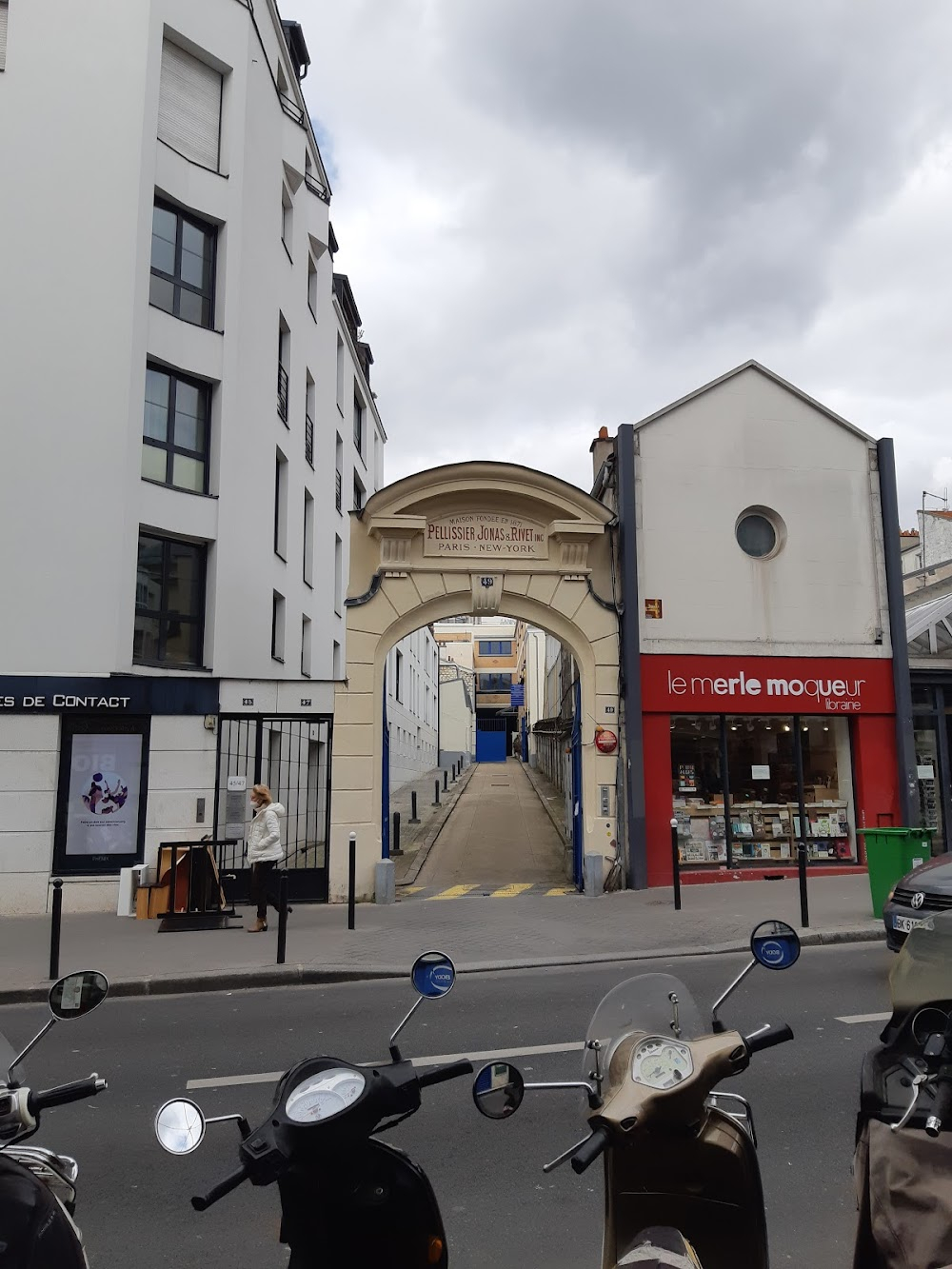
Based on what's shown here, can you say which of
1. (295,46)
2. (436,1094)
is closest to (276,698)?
(436,1094)

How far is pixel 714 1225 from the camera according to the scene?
253 cm

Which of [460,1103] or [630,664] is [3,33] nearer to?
[630,664]

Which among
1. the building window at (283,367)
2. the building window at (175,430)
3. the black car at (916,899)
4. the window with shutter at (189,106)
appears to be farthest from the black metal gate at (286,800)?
the window with shutter at (189,106)

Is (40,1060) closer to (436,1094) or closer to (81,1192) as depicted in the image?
(81,1192)

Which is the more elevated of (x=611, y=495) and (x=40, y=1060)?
(x=611, y=495)

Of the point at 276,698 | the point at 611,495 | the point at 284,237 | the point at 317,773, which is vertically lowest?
the point at 317,773

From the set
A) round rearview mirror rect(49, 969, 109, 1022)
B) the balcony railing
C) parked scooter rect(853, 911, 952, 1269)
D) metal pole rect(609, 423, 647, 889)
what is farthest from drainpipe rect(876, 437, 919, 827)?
round rearview mirror rect(49, 969, 109, 1022)

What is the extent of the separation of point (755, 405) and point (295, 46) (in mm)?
13654

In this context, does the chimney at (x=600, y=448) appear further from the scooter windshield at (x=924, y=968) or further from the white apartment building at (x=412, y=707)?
the scooter windshield at (x=924, y=968)

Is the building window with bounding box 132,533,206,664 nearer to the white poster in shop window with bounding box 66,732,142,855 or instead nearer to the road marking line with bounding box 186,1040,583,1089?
the white poster in shop window with bounding box 66,732,142,855

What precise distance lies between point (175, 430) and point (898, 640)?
12021 mm

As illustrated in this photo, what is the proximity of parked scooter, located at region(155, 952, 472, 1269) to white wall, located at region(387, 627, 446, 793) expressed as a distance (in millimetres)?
19639

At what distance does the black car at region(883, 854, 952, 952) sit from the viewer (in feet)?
24.3

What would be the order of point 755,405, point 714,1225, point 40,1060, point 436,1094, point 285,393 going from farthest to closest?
point 285,393, point 755,405, point 40,1060, point 436,1094, point 714,1225
